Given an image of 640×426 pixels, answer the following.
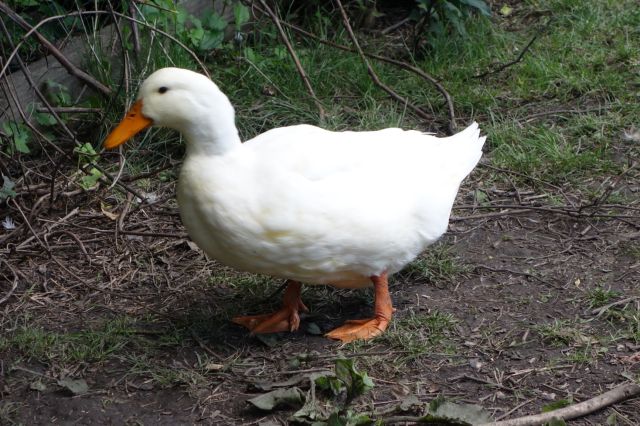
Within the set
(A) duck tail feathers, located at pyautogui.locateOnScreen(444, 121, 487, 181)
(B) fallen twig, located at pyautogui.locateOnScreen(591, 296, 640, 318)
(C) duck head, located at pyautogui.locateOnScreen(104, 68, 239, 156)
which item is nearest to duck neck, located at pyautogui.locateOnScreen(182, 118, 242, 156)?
(C) duck head, located at pyautogui.locateOnScreen(104, 68, 239, 156)

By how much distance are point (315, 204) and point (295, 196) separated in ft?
0.27

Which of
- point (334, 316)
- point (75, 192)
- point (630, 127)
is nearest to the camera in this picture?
point (334, 316)

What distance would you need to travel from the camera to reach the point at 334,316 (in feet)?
13.5

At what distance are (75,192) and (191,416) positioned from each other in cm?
186

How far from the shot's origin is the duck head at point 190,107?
3471 mm

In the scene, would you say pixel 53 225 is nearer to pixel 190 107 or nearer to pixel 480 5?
pixel 190 107

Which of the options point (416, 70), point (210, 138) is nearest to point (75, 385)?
point (210, 138)

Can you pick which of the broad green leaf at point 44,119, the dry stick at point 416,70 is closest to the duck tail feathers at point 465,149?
the dry stick at point 416,70

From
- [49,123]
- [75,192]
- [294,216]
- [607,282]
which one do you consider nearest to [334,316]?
[294,216]

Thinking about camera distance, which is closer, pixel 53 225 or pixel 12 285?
pixel 12 285

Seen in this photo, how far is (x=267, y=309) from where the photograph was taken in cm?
420

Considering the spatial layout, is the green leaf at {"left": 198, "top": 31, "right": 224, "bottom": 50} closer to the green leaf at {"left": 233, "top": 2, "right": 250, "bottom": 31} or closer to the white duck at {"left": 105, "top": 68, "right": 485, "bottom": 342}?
the green leaf at {"left": 233, "top": 2, "right": 250, "bottom": 31}

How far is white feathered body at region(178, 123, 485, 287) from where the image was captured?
3.45 meters

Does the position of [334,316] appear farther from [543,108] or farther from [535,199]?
[543,108]
